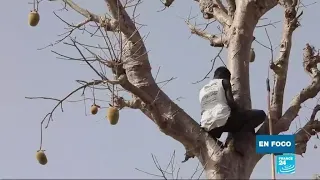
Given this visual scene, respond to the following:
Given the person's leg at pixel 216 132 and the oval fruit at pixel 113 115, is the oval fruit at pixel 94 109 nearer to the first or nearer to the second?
the oval fruit at pixel 113 115

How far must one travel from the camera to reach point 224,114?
411 cm

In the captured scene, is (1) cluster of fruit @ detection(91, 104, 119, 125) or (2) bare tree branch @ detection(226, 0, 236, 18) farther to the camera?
(2) bare tree branch @ detection(226, 0, 236, 18)

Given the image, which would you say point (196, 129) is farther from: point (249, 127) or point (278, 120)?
point (278, 120)

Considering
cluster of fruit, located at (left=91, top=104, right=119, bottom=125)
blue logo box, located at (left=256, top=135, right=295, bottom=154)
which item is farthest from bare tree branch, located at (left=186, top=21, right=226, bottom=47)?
cluster of fruit, located at (left=91, top=104, right=119, bottom=125)

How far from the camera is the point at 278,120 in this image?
4391 mm

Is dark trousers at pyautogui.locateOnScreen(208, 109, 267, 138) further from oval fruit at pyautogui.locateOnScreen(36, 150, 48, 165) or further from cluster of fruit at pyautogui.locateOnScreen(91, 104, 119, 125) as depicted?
oval fruit at pyautogui.locateOnScreen(36, 150, 48, 165)

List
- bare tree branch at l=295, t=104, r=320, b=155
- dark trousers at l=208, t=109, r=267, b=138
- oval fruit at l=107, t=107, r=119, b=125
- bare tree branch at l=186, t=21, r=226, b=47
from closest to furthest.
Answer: oval fruit at l=107, t=107, r=119, b=125 → dark trousers at l=208, t=109, r=267, b=138 → bare tree branch at l=295, t=104, r=320, b=155 → bare tree branch at l=186, t=21, r=226, b=47

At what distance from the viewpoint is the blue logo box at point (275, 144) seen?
390 centimetres

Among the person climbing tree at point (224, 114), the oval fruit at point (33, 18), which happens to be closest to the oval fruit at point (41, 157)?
the oval fruit at point (33, 18)

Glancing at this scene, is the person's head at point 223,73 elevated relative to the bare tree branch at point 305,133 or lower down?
elevated

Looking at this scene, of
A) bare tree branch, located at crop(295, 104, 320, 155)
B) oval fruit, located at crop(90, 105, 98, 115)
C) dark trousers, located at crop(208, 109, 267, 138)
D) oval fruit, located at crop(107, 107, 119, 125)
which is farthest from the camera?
bare tree branch, located at crop(295, 104, 320, 155)

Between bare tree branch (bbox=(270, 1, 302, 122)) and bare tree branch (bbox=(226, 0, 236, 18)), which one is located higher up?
bare tree branch (bbox=(226, 0, 236, 18))

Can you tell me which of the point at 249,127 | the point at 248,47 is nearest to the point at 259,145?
the point at 249,127

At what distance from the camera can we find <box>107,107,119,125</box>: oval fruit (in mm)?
3689
